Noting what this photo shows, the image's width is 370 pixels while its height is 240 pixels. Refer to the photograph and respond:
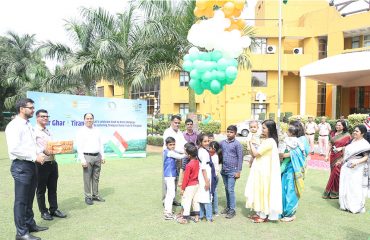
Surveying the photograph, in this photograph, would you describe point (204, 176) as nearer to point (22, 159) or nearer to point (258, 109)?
point (22, 159)

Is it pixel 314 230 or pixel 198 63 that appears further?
pixel 198 63

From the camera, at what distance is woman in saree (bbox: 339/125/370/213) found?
538cm

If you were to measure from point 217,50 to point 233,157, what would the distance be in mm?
2295

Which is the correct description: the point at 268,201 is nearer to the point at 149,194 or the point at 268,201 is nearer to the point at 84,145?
the point at 149,194

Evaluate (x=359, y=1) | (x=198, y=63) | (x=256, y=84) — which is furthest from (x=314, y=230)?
(x=256, y=84)

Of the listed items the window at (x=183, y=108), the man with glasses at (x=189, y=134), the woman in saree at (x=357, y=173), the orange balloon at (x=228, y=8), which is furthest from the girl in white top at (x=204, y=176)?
the window at (x=183, y=108)

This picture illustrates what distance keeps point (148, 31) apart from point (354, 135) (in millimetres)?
8086

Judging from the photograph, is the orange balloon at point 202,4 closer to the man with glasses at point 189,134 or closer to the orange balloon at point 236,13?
the orange balloon at point 236,13

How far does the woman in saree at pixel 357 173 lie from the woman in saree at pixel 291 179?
978mm

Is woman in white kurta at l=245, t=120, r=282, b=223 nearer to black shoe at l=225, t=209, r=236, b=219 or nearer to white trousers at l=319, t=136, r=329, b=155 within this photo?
black shoe at l=225, t=209, r=236, b=219

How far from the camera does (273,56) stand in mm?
26328

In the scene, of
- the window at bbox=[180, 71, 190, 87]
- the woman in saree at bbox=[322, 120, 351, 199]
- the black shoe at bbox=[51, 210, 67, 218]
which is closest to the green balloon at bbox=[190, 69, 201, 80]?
the woman in saree at bbox=[322, 120, 351, 199]

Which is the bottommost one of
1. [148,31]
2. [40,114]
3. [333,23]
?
[40,114]

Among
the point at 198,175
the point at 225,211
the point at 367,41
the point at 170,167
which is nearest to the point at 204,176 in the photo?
the point at 198,175
